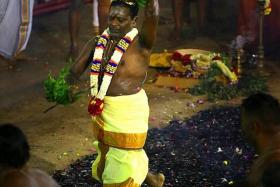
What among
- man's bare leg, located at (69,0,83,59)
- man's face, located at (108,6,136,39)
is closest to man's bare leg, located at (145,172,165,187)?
man's face, located at (108,6,136,39)

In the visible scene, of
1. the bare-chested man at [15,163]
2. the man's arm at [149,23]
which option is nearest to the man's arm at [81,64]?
the man's arm at [149,23]

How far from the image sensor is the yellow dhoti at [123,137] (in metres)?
4.63

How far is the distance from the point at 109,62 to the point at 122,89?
9.8 inches

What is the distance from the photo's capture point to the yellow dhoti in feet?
15.2

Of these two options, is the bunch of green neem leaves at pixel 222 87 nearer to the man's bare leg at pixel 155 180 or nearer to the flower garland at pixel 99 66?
the man's bare leg at pixel 155 180

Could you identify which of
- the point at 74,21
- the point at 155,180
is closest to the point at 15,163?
the point at 155,180

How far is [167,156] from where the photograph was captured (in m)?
6.22

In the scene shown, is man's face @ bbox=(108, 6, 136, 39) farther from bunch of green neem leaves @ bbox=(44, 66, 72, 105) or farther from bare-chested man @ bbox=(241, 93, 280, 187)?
bare-chested man @ bbox=(241, 93, 280, 187)

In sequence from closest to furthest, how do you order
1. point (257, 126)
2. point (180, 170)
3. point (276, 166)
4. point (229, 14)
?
point (276, 166) < point (257, 126) < point (180, 170) < point (229, 14)

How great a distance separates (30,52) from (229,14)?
4.84m

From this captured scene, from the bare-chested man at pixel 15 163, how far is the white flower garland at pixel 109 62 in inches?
53.2

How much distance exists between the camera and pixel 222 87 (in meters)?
8.23

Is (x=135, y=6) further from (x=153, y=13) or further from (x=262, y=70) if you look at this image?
(x=262, y=70)

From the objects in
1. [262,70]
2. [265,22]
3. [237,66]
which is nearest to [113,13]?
[237,66]
